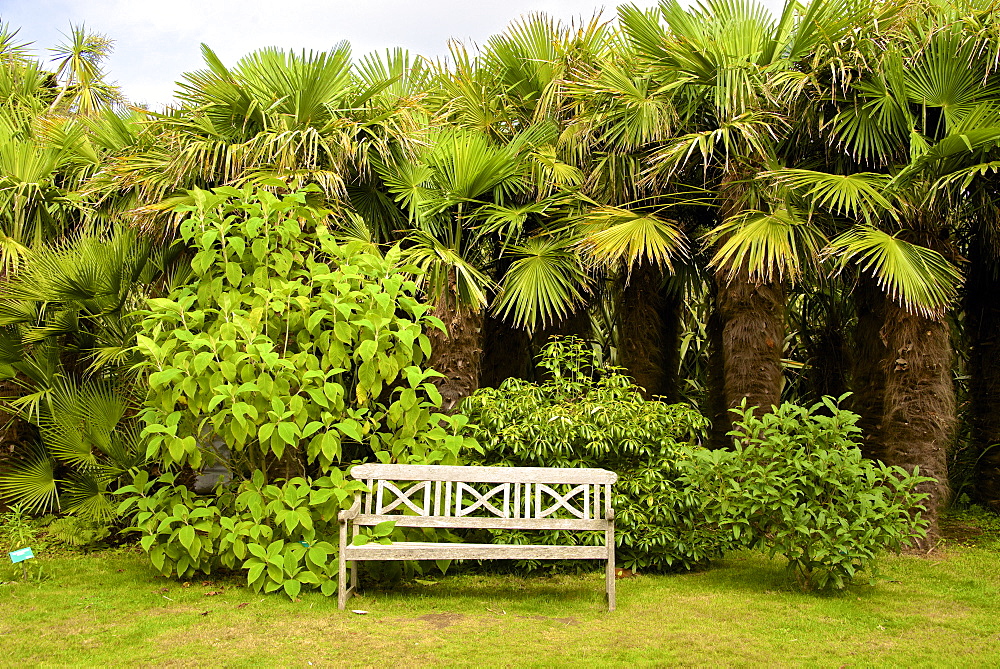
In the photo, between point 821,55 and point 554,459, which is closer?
point 554,459

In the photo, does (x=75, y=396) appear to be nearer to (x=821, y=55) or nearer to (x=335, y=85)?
(x=335, y=85)

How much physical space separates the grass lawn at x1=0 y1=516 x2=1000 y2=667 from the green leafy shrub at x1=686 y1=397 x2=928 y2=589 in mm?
334

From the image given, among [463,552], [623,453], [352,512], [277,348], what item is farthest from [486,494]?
[277,348]

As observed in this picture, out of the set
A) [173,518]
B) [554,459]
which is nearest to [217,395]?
[173,518]

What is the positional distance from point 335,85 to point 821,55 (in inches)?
160

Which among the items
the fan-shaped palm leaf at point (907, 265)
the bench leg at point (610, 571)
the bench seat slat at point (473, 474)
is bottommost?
the bench leg at point (610, 571)

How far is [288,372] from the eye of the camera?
5918mm

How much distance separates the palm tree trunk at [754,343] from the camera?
757 cm

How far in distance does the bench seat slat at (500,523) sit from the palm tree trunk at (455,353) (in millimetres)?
1734

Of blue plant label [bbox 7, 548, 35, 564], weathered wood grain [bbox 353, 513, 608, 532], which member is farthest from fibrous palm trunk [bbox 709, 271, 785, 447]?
blue plant label [bbox 7, 548, 35, 564]

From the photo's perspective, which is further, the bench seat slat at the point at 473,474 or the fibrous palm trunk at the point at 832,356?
the fibrous palm trunk at the point at 832,356

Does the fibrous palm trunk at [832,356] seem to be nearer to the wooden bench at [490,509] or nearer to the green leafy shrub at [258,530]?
the wooden bench at [490,509]

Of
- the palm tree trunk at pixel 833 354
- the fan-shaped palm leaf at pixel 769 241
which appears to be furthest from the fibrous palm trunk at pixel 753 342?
the palm tree trunk at pixel 833 354

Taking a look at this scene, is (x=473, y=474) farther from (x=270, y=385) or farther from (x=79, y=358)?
(x=79, y=358)
